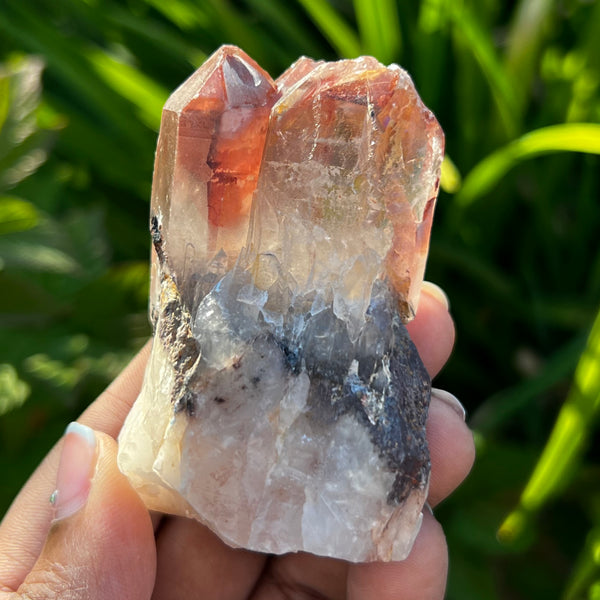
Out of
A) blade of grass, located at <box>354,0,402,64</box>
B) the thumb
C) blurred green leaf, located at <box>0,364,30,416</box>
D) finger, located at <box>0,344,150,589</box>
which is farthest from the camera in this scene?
blade of grass, located at <box>354,0,402,64</box>

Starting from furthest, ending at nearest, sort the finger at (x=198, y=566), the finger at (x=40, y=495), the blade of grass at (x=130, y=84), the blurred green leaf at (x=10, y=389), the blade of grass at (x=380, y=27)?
the blade of grass at (x=130, y=84), the blade of grass at (x=380, y=27), the blurred green leaf at (x=10, y=389), the finger at (x=198, y=566), the finger at (x=40, y=495)

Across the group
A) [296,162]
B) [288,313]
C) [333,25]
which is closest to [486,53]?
[333,25]

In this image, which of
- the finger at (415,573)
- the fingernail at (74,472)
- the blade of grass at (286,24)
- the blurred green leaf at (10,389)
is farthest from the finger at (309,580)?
the blade of grass at (286,24)

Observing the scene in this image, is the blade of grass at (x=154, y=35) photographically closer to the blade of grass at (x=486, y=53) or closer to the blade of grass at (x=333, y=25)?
the blade of grass at (x=333, y=25)

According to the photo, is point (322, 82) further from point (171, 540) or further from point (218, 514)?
point (171, 540)

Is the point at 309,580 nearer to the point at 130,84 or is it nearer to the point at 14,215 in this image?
the point at 14,215

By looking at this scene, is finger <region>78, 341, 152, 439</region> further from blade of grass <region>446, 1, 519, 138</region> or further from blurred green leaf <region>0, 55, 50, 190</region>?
blade of grass <region>446, 1, 519, 138</region>

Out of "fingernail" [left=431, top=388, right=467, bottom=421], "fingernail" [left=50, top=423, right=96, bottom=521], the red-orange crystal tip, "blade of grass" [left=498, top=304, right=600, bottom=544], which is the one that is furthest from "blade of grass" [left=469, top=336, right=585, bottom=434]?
"fingernail" [left=50, top=423, right=96, bottom=521]
